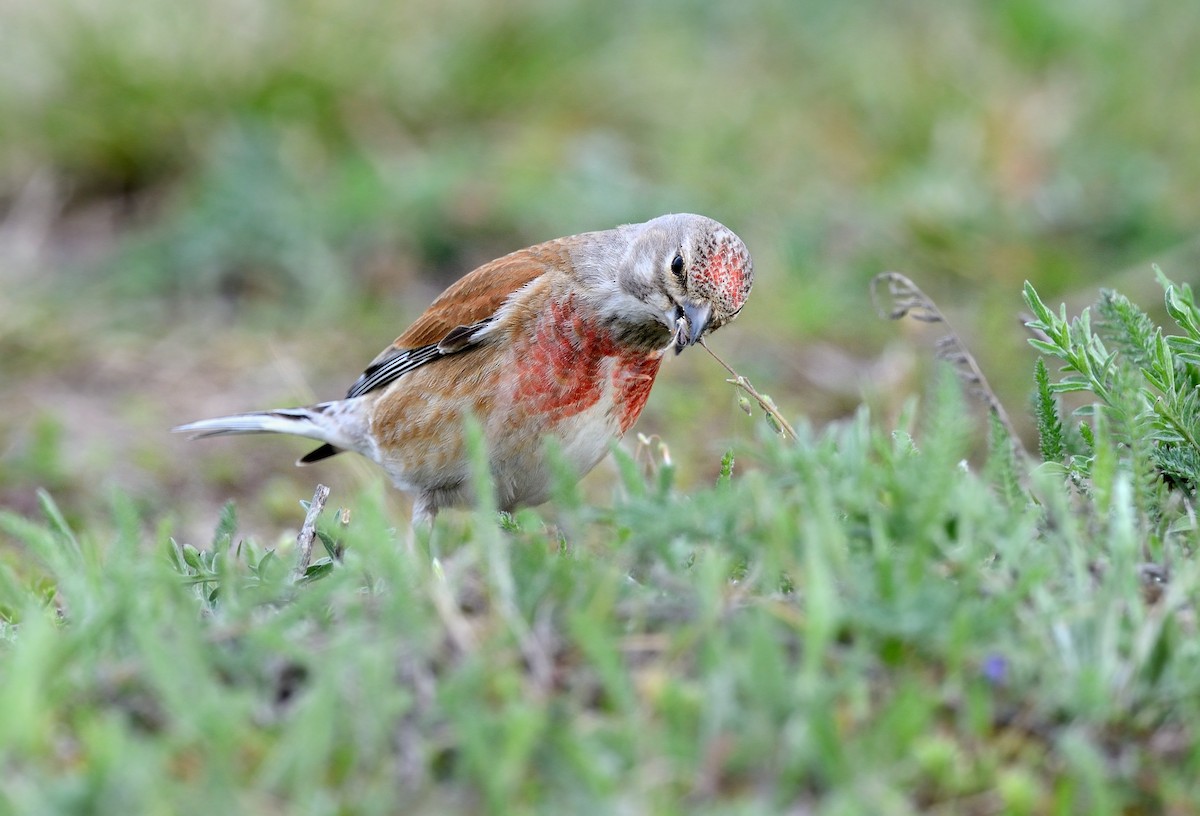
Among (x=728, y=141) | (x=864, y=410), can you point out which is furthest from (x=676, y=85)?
(x=864, y=410)

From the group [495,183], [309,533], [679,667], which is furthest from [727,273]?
→ [495,183]

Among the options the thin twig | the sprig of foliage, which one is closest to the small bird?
the thin twig

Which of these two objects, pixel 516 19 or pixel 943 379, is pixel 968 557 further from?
pixel 516 19

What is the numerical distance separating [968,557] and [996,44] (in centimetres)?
898

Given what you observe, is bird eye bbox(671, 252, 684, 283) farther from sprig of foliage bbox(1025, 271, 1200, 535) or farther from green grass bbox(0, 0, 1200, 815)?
sprig of foliage bbox(1025, 271, 1200, 535)

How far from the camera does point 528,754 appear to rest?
231 centimetres

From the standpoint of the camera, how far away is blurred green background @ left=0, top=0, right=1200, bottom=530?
7289 mm

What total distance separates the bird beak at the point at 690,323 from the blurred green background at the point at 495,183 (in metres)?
2.00

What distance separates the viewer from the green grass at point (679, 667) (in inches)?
89.2

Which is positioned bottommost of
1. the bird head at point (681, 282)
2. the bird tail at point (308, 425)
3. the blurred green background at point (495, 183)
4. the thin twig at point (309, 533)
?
the thin twig at point (309, 533)

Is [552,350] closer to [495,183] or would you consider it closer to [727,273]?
[727,273]

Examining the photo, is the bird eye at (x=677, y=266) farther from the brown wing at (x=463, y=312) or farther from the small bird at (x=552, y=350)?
the brown wing at (x=463, y=312)

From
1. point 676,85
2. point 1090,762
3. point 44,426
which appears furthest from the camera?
point 676,85

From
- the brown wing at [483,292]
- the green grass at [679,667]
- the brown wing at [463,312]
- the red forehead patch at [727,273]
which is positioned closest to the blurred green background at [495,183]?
the brown wing at [463,312]
